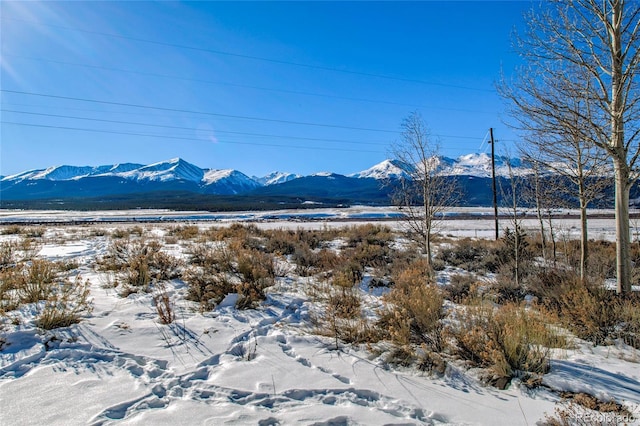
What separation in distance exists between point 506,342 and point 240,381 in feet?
10.3

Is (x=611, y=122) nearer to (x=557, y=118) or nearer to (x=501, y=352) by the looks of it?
(x=557, y=118)

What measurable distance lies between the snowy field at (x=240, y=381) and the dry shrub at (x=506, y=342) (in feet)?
0.60

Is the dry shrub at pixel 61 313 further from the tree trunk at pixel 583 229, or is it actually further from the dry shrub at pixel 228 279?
the tree trunk at pixel 583 229

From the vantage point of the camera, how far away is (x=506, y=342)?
3744mm

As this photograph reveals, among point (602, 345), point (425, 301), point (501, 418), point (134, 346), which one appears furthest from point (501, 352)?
point (134, 346)

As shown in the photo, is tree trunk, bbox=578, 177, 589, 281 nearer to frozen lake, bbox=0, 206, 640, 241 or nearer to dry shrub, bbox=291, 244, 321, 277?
frozen lake, bbox=0, 206, 640, 241

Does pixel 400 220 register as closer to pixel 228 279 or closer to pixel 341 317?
pixel 228 279

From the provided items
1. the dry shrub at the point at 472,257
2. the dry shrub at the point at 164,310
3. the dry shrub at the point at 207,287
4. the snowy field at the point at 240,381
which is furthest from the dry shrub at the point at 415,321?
the dry shrub at the point at 472,257

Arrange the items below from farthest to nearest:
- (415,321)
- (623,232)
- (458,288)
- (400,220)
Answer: (400,220), (458,288), (623,232), (415,321)

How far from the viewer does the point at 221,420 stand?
277 cm

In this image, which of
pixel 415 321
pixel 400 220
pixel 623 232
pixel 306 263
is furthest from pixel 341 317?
pixel 400 220

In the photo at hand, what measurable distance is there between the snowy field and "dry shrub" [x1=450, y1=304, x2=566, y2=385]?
0.60 feet

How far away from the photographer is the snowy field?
9.34 ft

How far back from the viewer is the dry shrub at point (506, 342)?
3.60 meters
